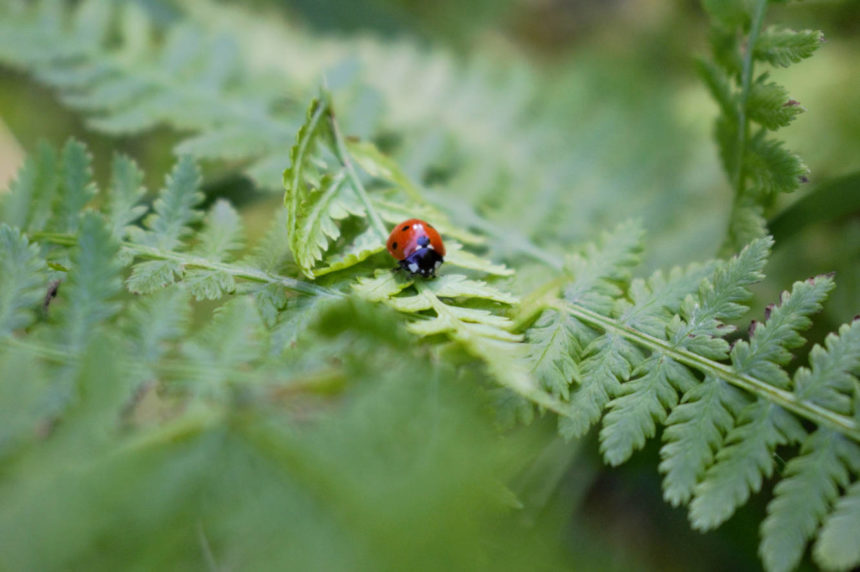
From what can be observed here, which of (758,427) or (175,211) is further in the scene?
(175,211)

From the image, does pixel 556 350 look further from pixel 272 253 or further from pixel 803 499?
pixel 272 253

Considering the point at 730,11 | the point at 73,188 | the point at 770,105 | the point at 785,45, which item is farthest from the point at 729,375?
the point at 73,188

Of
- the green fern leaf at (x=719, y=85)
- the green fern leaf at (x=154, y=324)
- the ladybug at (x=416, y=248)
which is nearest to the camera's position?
the green fern leaf at (x=154, y=324)

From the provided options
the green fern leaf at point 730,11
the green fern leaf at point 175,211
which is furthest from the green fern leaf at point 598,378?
the green fern leaf at point 175,211

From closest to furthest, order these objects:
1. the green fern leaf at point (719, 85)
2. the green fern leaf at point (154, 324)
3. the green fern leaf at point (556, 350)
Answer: the green fern leaf at point (154, 324) → the green fern leaf at point (556, 350) → the green fern leaf at point (719, 85)

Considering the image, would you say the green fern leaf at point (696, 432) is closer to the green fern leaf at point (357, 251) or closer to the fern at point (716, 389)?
the fern at point (716, 389)

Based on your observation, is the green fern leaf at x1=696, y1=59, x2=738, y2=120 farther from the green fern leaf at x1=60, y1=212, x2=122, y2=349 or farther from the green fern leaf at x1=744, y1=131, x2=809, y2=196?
the green fern leaf at x1=60, y1=212, x2=122, y2=349
